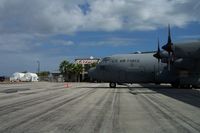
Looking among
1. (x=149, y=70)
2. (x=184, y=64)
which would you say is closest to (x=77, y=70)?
(x=149, y=70)

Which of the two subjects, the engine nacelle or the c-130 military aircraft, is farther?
the c-130 military aircraft

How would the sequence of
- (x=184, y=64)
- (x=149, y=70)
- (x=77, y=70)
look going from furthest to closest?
(x=77, y=70) → (x=149, y=70) → (x=184, y=64)

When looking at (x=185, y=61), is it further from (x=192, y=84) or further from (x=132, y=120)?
(x=132, y=120)

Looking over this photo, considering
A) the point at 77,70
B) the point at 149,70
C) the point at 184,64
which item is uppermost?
the point at 77,70

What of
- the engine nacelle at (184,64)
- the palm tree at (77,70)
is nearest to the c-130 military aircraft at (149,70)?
the engine nacelle at (184,64)

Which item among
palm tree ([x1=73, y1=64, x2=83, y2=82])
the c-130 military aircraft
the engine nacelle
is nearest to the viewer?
the engine nacelle

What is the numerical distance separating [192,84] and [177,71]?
2332 mm

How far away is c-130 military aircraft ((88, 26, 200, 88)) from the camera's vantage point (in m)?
40.0

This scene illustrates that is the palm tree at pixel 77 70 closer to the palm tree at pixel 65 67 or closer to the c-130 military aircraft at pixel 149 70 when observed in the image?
the palm tree at pixel 65 67

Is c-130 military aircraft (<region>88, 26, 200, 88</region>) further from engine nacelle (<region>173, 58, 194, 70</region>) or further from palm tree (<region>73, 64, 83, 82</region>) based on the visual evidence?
palm tree (<region>73, 64, 83, 82</region>)

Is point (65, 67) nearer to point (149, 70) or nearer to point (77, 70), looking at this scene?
point (77, 70)

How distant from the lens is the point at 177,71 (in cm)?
4169

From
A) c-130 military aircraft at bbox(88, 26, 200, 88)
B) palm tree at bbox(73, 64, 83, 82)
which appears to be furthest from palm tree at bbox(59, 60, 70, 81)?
c-130 military aircraft at bbox(88, 26, 200, 88)

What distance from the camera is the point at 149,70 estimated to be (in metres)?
42.7
